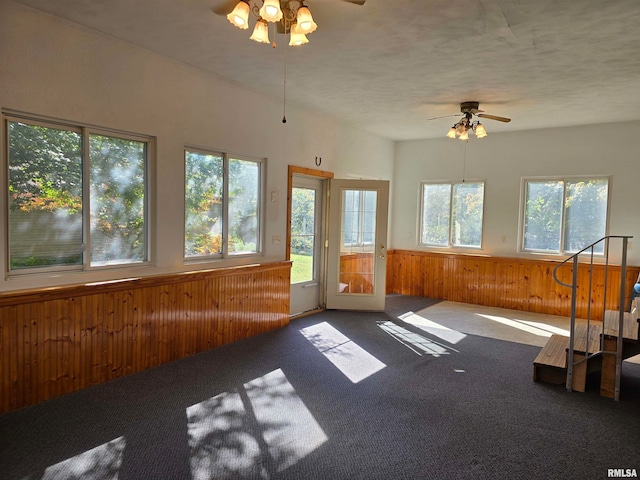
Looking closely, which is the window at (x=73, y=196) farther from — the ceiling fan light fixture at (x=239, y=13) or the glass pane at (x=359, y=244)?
the glass pane at (x=359, y=244)

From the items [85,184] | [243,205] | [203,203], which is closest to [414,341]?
[243,205]

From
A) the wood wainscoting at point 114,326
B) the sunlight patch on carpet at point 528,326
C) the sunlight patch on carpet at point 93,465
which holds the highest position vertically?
Answer: the wood wainscoting at point 114,326

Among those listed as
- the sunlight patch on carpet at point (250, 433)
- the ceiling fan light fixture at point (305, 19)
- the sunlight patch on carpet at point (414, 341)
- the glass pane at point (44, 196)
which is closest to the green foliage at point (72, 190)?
the glass pane at point (44, 196)

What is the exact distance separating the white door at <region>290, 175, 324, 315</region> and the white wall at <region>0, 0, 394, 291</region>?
40 centimetres

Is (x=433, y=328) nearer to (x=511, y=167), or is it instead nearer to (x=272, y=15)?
(x=511, y=167)

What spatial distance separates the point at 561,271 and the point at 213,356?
5173 mm

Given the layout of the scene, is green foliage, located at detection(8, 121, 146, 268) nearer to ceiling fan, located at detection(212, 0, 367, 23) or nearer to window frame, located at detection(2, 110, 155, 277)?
window frame, located at detection(2, 110, 155, 277)

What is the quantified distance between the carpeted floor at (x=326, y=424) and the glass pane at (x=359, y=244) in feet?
6.77

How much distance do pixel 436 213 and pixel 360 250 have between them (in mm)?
1995

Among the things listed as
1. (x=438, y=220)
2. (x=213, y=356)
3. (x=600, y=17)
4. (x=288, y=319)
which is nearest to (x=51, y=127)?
(x=213, y=356)

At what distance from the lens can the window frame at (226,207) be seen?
13.5 ft

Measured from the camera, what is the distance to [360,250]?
6297 mm

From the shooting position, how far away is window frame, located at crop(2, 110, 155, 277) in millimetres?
2893

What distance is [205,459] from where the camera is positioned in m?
2.42
